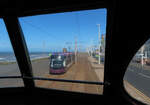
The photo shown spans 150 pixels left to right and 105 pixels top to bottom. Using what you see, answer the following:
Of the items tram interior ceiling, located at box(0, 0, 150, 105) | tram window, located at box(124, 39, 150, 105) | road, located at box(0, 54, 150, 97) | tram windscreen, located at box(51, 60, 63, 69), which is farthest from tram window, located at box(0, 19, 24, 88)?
tram window, located at box(124, 39, 150, 105)

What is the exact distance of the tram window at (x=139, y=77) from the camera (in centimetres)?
162

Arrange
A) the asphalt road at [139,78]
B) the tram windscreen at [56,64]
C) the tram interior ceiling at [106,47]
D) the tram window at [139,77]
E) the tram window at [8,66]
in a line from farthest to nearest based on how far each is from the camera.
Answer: the tram windscreen at [56,64]
the tram window at [8,66]
the asphalt road at [139,78]
the tram window at [139,77]
the tram interior ceiling at [106,47]

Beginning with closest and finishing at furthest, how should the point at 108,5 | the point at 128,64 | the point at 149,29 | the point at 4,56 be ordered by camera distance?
1. the point at 149,29
2. the point at 108,5
3. the point at 128,64
4. the point at 4,56

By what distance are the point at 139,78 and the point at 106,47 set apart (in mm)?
1124

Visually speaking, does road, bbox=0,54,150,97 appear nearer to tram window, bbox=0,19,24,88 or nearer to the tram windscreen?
tram window, bbox=0,19,24,88

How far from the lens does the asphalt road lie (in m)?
1.90

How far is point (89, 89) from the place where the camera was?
239cm

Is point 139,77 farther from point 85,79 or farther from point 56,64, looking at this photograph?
point 56,64

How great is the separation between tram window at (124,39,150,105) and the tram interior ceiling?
0.11 m

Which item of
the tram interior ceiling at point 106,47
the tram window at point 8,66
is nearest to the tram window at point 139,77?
the tram interior ceiling at point 106,47

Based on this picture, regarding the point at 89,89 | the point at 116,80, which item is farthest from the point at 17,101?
the point at 116,80

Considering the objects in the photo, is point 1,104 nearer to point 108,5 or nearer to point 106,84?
point 106,84

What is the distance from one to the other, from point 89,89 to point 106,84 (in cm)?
54

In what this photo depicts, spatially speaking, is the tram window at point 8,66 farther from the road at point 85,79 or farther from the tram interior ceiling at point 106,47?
the tram interior ceiling at point 106,47
